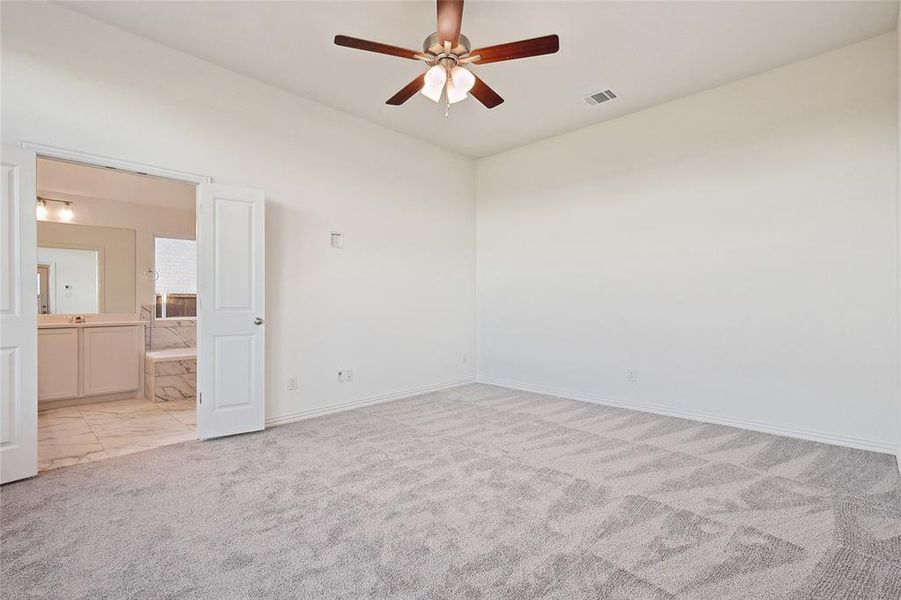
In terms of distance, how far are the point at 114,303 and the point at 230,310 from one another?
3.37 metres

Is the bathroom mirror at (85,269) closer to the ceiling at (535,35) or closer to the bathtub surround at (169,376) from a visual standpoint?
the bathtub surround at (169,376)

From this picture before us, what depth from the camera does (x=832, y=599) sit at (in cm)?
167

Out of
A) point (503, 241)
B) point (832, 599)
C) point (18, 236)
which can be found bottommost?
point (832, 599)

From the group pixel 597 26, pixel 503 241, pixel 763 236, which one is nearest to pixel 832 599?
pixel 763 236

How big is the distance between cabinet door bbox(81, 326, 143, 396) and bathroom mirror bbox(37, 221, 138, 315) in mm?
631

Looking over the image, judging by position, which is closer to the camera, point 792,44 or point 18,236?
point 18,236

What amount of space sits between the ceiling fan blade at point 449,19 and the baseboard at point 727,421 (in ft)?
12.4

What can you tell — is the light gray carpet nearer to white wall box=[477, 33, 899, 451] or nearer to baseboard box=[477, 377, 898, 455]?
baseboard box=[477, 377, 898, 455]

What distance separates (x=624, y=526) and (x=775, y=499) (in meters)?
1.02

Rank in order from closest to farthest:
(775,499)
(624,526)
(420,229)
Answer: (624,526) < (775,499) < (420,229)

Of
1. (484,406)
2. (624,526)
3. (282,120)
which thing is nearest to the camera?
(624,526)

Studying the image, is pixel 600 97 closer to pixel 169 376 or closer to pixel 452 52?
pixel 452 52

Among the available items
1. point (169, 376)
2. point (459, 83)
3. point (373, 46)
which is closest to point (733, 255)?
point (459, 83)

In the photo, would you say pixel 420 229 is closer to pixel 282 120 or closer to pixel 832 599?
pixel 282 120
